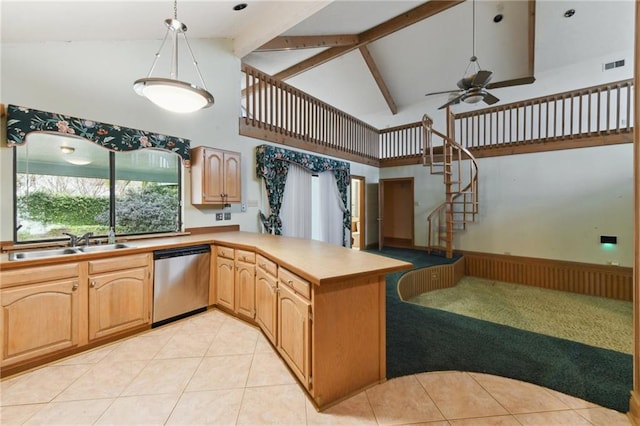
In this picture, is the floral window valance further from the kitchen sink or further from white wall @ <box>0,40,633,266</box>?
the kitchen sink

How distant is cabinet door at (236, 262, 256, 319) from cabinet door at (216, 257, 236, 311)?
4.2 inches

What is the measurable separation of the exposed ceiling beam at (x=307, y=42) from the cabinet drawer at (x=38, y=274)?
14.1ft

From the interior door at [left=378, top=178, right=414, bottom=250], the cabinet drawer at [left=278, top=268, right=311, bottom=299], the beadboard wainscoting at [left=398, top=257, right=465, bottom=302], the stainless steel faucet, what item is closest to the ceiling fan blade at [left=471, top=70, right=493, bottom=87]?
the beadboard wainscoting at [left=398, top=257, right=465, bottom=302]

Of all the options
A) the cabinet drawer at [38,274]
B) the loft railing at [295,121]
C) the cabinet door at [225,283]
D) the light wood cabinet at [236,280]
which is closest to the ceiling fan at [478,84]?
the loft railing at [295,121]

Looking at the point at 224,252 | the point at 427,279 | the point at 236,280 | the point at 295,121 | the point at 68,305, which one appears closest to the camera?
the point at 68,305

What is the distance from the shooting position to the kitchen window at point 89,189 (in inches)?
98.2

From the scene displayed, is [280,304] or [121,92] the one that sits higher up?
[121,92]

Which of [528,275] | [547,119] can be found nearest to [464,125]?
[547,119]

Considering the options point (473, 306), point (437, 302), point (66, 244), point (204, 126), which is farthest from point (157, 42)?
point (473, 306)

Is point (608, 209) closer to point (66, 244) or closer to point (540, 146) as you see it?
point (540, 146)

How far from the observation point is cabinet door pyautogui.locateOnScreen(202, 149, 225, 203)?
3.42 meters

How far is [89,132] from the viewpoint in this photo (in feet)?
8.92

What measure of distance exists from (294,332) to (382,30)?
6372 mm

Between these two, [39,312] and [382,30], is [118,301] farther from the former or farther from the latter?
[382,30]
